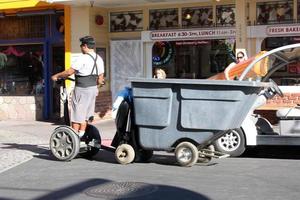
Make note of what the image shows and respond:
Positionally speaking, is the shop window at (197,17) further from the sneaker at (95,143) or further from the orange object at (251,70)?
the sneaker at (95,143)

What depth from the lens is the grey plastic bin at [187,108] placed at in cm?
820

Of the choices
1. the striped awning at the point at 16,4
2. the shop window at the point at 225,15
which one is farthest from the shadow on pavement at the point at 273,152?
the striped awning at the point at 16,4

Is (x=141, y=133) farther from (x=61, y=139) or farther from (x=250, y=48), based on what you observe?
(x=250, y=48)

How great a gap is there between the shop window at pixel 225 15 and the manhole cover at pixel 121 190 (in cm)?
809

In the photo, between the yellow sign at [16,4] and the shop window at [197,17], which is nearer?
the shop window at [197,17]

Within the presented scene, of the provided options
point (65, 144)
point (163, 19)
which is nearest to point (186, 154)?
point (65, 144)

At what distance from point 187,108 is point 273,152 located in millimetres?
2649

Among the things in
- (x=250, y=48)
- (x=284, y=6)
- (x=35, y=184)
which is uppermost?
(x=284, y=6)

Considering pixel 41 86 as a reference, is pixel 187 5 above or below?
above

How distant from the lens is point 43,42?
1653 centimetres

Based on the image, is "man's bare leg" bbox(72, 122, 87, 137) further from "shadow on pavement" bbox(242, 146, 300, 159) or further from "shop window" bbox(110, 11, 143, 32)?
"shop window" bbox(110, 11, 143, 32)

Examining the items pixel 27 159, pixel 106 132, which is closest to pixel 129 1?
pixel 106 132

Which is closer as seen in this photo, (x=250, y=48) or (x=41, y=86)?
(x=250, y=48)

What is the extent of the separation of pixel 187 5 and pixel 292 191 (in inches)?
356
